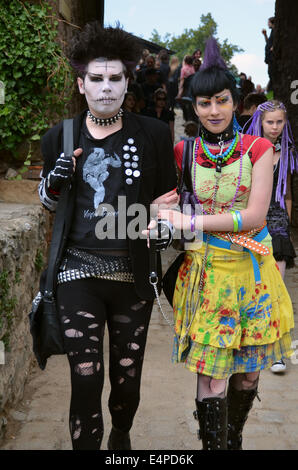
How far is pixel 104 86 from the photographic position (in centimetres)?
252

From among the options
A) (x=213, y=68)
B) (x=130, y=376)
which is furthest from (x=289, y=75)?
Answer: (x=130, y=376)

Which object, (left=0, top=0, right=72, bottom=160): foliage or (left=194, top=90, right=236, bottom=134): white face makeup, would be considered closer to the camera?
(left=194, top=90, right=236, bottom=134): white face makeup

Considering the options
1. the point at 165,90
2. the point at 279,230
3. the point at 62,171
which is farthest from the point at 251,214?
the point at 165,90

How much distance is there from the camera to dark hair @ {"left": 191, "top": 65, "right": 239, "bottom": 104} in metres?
2.61

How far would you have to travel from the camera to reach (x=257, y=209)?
2549 millimetres

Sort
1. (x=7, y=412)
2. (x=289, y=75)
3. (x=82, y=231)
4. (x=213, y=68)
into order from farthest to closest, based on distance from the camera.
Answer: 1. (x=289, y=75)
2. (x=7, y=412)
3. (x=213, y=68)
4. (x=82, y=231)

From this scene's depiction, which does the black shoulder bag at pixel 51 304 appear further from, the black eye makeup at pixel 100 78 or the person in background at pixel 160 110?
the person in background at pixel 160 110

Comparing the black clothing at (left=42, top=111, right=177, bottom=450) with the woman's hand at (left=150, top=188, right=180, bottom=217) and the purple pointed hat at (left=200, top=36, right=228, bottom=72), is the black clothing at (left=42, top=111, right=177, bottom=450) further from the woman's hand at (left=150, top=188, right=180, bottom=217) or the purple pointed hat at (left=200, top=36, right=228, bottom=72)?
the purple pointed hat at (left=200, top=36, right=228, bottom=72)

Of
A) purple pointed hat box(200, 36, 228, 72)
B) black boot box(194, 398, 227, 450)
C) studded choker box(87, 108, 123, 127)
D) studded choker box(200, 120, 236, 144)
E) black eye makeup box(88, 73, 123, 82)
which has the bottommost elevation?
black boot box(194, 398, 227, 450)

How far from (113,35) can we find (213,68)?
0.47m

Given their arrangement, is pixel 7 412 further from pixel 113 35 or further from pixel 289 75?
pixel 289 75

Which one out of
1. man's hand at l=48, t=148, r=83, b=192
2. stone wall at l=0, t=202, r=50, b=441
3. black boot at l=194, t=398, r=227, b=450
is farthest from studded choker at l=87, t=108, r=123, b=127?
black boot at l=194, t=398, r=227, b=450

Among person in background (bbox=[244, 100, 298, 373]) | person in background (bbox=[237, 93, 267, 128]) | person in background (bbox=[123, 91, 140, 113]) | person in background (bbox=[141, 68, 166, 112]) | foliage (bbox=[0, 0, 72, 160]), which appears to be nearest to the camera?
person in background (bbox=[244, 100, 298, 373])

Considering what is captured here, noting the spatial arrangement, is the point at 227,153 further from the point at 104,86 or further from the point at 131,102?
the point at 131,102
